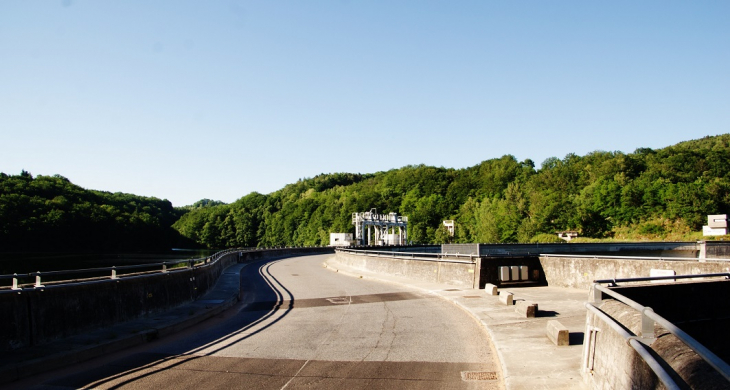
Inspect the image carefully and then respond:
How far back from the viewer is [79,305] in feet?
A: 38.1

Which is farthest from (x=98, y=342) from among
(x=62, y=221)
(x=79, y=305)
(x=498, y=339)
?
(x=62, y=221)

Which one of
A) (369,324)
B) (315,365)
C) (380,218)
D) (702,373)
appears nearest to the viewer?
(702,373)

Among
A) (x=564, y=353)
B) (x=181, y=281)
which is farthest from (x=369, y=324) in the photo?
(x=181, y=281)

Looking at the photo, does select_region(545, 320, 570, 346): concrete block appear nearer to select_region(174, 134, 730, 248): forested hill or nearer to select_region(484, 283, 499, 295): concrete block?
select_region(484, 283, 499, 295): concrete block

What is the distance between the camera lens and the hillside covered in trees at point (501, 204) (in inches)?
3515

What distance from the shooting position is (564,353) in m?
9.64

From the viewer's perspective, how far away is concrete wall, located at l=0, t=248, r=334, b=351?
9.80 meters

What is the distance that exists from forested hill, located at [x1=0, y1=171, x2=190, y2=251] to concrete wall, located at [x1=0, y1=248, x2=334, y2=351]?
9789cm

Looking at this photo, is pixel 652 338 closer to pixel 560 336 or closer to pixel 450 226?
pixel 560 336

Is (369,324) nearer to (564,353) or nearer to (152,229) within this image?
(564,353)

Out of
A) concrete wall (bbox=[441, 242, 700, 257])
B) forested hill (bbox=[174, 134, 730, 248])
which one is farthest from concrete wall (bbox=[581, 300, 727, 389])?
forested hill (bbox=[174, 134, 730, 248])

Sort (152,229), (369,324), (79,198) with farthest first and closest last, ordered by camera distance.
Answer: (152,229) < (79,198) < (369,324)

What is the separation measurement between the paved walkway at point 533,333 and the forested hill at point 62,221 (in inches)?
4005

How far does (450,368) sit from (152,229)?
140 m
